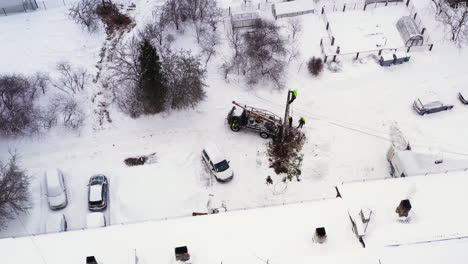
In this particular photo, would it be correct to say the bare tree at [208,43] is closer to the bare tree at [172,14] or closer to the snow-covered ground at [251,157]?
the snow-covered ground at [251,157]

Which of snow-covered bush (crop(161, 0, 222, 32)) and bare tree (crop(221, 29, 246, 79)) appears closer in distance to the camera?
bare tree (crop(221, 29, 246, 79))

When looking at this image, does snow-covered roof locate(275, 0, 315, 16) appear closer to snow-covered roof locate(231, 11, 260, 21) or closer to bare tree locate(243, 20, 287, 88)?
snow-covered roof locate(231, 11, 260, 21)

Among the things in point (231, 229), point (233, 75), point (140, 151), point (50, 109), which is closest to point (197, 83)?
point (233, 75)

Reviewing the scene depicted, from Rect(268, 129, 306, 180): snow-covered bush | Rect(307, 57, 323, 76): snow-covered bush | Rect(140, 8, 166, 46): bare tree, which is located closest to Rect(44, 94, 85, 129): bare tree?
Rect(140, 8, 166, 46): bare tree

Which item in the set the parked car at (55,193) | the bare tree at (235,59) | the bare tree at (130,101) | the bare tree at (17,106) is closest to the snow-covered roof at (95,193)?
the parked car at (55,193)

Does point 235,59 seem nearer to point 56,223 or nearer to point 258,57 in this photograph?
point 258,57

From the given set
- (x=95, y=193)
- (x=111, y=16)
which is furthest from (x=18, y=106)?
(x=111, y=16)
